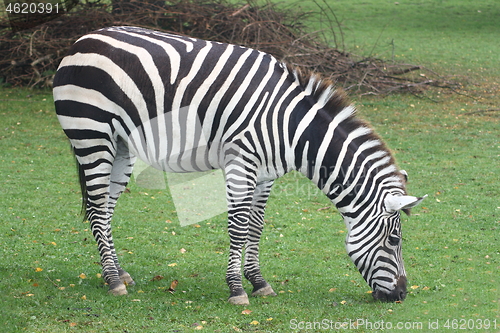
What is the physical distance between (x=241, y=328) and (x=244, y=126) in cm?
198

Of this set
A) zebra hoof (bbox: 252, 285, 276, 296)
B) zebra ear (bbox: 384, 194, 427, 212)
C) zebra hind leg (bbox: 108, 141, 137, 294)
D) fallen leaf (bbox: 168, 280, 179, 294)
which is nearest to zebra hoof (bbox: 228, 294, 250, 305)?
zebra hoof (bbox: 252, 285, 276, 296)

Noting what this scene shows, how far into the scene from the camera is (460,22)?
32.8 meters

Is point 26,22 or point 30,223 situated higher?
point 26,22

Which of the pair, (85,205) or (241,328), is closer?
(241,328)

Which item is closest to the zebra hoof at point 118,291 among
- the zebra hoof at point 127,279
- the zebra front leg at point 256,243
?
the zebra hoof at point 127,279

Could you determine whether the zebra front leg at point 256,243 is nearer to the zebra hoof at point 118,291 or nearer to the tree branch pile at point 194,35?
the zebra hoof at point 118,291

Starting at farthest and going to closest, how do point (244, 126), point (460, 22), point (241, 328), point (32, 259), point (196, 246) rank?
1. point (460, 22)
2. point (196, 246)
3. point (32, 259)
4. point (244, 126)
5. point (241, 328)

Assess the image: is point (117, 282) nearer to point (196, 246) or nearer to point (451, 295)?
point (196, 246)

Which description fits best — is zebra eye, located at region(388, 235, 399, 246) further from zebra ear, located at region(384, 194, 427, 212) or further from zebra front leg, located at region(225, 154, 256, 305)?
zebra front leg, located at region(225, 154, 256, 305)

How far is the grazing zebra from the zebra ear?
15 millimetres

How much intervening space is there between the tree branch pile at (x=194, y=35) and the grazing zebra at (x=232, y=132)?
10.5m

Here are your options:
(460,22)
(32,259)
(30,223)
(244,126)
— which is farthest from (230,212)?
(460,22)

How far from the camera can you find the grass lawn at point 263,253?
17.8 feet

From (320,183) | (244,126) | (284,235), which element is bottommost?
(284,235)
